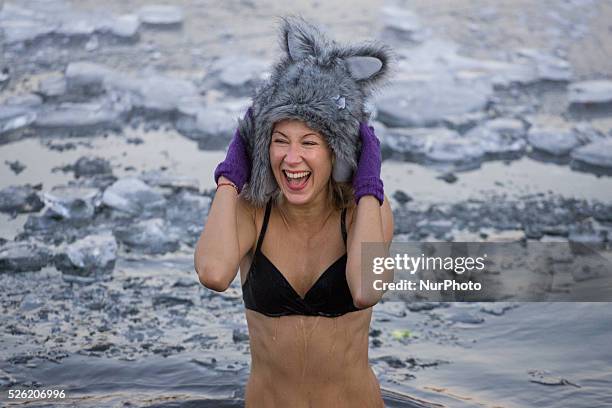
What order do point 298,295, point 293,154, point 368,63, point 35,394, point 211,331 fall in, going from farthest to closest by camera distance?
point 211,331 < point 35,394 < point 368,63 < point 298,295 < point 293,154

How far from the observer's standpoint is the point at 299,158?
3508 millimetres

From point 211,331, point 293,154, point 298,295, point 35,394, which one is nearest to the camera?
point 293,154

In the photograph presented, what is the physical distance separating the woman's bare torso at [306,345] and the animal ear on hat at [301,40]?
24.7 inches

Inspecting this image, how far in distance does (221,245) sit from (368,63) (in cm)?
89

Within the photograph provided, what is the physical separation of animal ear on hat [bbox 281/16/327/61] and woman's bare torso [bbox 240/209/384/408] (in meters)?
0.63

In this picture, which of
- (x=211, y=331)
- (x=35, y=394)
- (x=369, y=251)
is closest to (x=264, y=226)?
(x=369, y=251)

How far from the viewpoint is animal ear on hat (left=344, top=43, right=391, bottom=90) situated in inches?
146

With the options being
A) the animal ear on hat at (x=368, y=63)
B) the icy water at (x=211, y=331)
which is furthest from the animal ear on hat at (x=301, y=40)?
the icy water at (x=211, y=331)

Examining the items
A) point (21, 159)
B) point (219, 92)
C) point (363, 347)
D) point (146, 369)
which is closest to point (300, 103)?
point (363, 347)

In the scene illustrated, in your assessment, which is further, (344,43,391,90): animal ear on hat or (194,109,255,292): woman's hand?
(344,43,391,90): animal ear on hat

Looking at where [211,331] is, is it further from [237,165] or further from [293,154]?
[293,154]

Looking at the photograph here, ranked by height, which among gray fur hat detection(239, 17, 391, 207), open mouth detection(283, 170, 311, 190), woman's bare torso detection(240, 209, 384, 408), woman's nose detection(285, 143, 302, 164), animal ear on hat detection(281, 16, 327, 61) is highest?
animal ear on hat detection(281, 16, 327, 61)

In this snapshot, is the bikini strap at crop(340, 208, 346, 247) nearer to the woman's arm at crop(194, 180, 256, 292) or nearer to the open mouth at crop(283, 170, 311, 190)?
the open mouth at crop(283, 170, 311, 190)

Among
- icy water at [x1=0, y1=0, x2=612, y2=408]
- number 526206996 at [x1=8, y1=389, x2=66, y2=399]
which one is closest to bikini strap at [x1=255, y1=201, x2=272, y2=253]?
icy water at [x1=0, y1=0, x2=612, y2=408]
